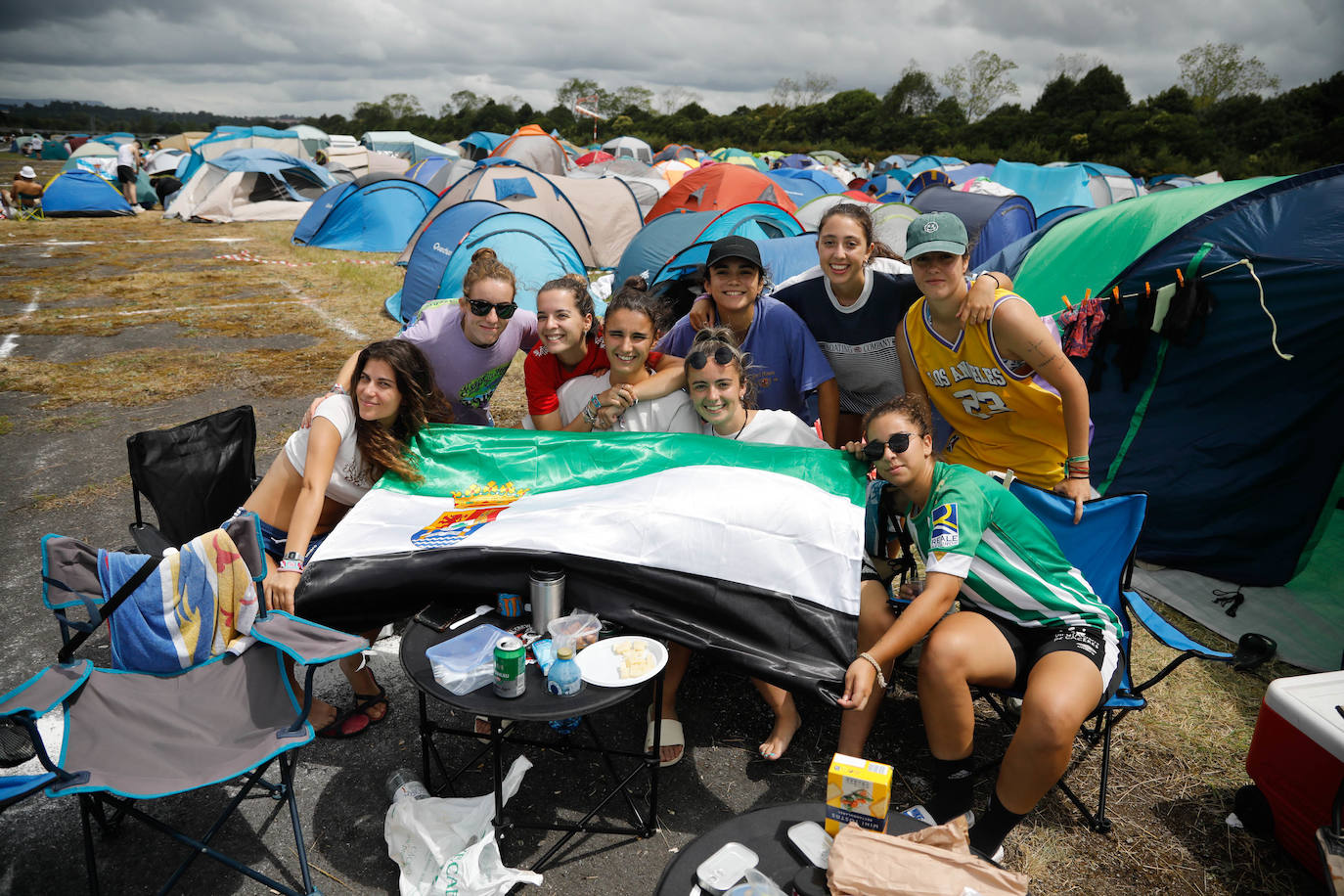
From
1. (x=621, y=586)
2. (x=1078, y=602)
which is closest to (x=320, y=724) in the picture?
(x=621, y=586)

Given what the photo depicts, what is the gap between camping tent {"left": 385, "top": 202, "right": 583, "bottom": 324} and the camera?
918 cm

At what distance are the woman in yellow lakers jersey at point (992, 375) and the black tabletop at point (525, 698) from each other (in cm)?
201

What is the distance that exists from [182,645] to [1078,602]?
3161 millimetres

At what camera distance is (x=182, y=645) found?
2.60 meters

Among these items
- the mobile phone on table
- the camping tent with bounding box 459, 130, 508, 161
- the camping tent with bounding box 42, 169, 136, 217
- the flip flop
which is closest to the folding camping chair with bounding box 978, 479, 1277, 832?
the flip flop

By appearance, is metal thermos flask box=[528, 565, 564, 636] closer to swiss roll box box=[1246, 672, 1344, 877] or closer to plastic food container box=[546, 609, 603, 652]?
plastic food container box=[546, 609, 603, 652]

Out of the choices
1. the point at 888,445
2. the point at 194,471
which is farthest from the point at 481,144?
the point at 888,445

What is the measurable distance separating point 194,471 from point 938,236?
11.5ft

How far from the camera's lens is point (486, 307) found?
4031 millimetres

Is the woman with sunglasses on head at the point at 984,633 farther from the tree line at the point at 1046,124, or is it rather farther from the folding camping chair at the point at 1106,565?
the tree line at the point at 1046,124

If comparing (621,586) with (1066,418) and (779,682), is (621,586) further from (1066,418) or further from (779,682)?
(1066,418)

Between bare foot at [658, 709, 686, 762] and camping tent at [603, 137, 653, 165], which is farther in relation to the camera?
camping tent at [603, 137, 653, 165]

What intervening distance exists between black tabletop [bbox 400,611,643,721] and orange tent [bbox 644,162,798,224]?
386 inches

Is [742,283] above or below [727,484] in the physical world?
above
